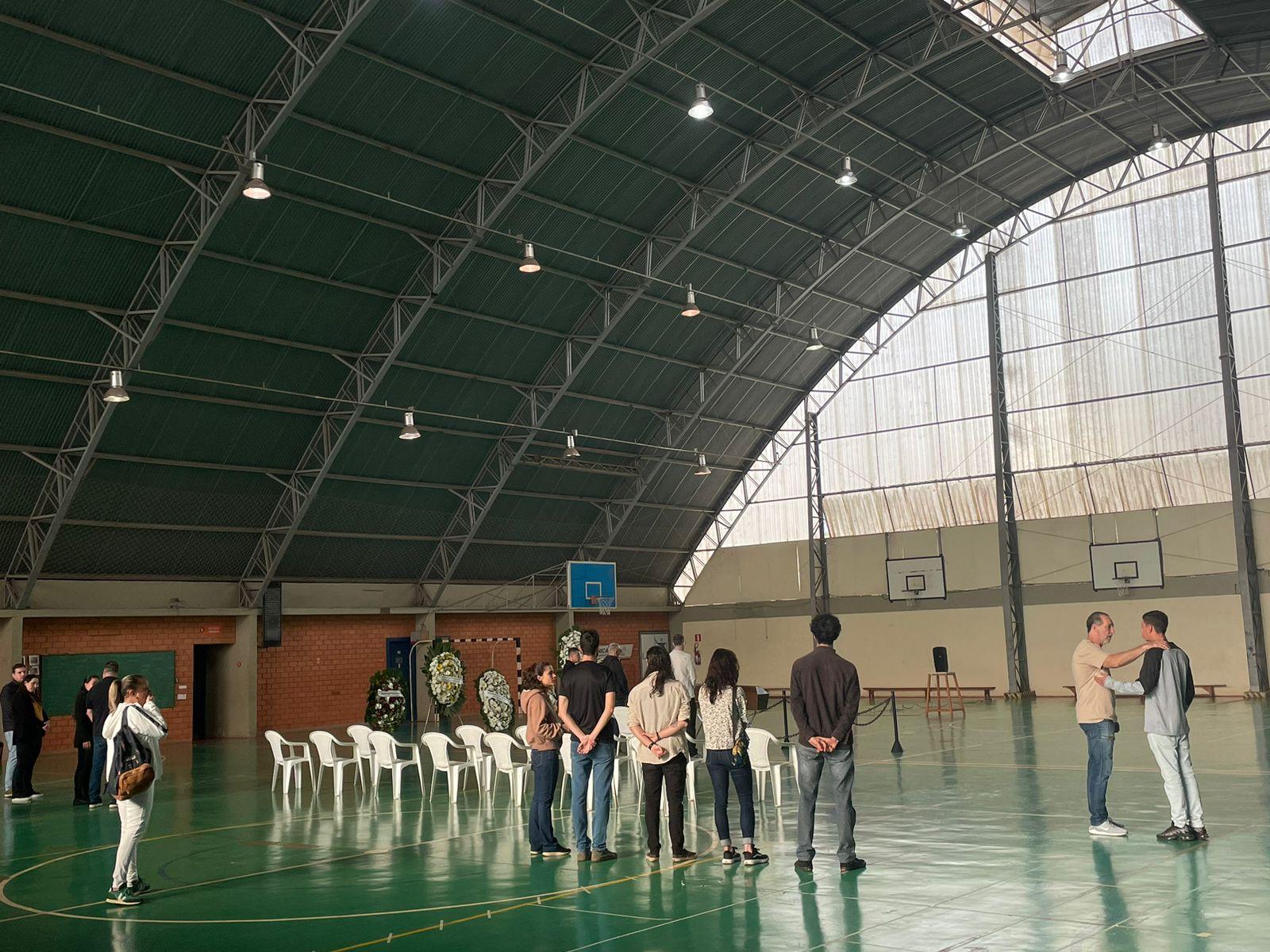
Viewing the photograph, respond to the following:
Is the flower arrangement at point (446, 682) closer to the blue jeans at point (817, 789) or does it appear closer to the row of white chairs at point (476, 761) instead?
the row of white chairs at point (476, 761)

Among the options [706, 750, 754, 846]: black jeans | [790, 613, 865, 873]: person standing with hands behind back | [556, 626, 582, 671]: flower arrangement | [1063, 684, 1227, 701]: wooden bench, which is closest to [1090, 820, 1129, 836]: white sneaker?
[790, 613, 865, 873]: person standing with hands behind back

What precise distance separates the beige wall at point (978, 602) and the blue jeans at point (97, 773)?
84.1 feet

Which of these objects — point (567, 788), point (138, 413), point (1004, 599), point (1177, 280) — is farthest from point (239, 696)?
point (1177, 280)

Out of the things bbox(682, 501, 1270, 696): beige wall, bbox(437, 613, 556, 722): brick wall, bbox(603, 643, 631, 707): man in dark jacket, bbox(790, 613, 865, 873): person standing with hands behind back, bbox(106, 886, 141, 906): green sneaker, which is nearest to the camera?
bbox(790, 613, 865, 873): person standing with hands behind back

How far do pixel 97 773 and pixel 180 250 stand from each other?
10886 millimetres

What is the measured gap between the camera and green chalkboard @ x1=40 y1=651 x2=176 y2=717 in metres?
26.3

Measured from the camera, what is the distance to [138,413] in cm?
2506

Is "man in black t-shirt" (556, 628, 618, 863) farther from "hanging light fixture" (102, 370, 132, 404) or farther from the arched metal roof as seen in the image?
"hanging light fixture" (102, 370, 132, 404)

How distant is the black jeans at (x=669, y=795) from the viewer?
9305 mm

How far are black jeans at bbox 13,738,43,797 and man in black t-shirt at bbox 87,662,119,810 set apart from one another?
837mm

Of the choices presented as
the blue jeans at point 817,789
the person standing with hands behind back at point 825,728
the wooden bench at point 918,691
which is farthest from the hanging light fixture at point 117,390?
the wooden bench at point 918,691

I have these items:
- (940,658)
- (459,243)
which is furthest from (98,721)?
(940,658)

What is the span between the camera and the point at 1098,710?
9.92m

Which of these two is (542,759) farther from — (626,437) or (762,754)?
(626,437)
